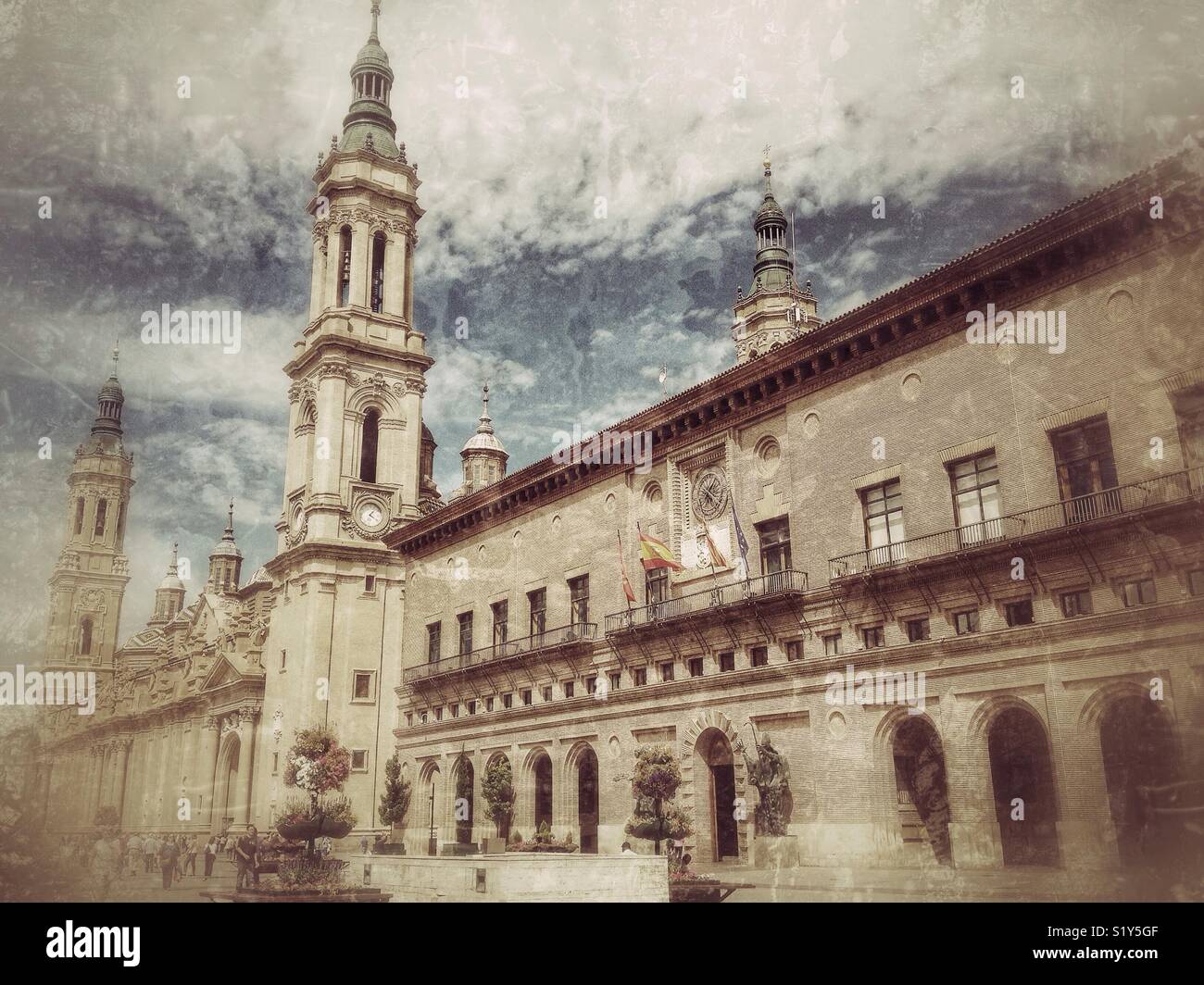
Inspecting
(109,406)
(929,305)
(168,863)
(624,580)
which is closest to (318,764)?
(168,863)

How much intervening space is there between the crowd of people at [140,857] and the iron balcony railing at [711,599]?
1389 centimetres

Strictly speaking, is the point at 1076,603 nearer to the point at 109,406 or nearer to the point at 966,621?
the point at 966,621

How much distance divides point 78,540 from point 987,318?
2475 cm

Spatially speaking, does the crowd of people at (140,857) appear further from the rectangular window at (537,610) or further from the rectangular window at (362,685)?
the rectangular window at (537,610)

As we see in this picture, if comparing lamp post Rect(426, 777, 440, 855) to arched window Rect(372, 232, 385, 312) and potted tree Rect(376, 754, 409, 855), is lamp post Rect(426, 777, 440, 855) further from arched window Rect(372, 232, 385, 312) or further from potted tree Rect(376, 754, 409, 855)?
arched window Rect(372, 232, 385, 312)

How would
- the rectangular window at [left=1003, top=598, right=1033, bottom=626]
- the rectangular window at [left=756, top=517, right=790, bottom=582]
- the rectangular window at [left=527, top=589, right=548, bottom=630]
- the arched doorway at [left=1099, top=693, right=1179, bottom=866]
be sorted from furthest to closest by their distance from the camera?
1. the rectangular window at [left=527, top=589, right=548, bottom=630]
2. the rectangular window at [left=756, top=517, right=790, bottom=582]
3. the rectangular window at [left=1003, top=598, right=1033, bottom=626]
4. the arched doorway at [left=1099, top=693, right=1179, bottom=866]

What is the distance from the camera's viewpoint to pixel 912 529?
2773 cm

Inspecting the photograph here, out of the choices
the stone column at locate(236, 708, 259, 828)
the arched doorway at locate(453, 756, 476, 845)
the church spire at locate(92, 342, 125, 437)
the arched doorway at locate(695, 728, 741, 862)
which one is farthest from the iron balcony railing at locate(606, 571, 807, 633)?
the stone column at locate(236, 708, 259, 828)

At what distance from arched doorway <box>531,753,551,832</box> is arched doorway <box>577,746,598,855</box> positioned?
203 cm

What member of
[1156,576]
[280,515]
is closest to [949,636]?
[1156,576]

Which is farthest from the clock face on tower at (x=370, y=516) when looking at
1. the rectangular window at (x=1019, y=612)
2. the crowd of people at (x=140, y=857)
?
the rectangular window at (x=1019, y=612)

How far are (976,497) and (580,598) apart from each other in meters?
17.3

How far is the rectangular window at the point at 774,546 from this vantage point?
1249 inches

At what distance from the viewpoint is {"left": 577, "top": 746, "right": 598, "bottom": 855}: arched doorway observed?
3728 cm
